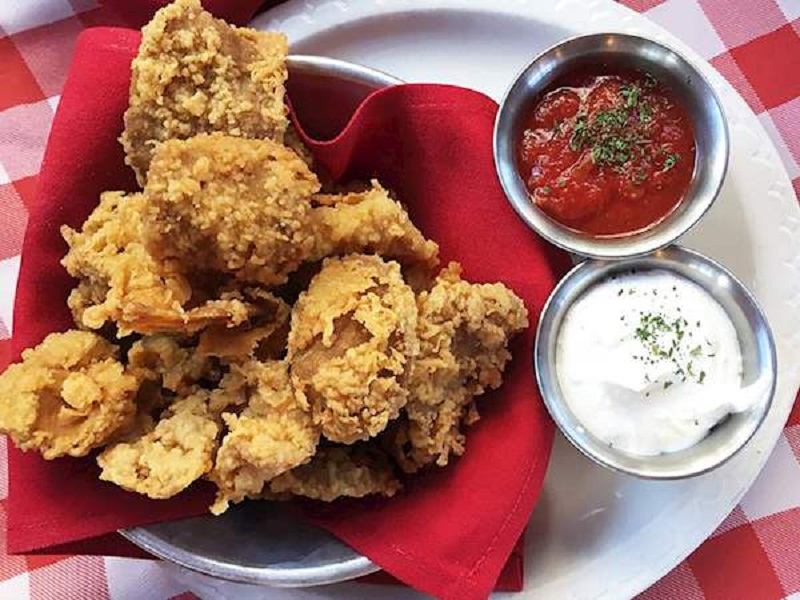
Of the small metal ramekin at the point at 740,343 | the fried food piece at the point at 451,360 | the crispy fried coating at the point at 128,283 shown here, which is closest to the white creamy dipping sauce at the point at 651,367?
the small metal ramekin at the point at 740,343

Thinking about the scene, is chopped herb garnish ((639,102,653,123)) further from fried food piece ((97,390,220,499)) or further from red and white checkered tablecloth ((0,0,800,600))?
fried food piece ((97,390,220,499))

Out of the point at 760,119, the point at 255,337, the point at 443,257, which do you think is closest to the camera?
the point at 255,337

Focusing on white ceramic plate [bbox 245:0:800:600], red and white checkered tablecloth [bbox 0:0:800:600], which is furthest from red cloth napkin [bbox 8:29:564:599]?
red and white checkered tablecloth [bbox 0:0:800:600]

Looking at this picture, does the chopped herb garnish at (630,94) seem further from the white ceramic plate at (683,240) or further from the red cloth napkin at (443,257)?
the red cloth napkin at (443,257)

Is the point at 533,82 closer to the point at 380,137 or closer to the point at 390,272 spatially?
the point at 380,137

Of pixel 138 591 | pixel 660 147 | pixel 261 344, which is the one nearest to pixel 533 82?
pixel 660 147

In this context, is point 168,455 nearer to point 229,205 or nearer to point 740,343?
point 229,205

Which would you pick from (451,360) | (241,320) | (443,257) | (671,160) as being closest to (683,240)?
(671,160)
